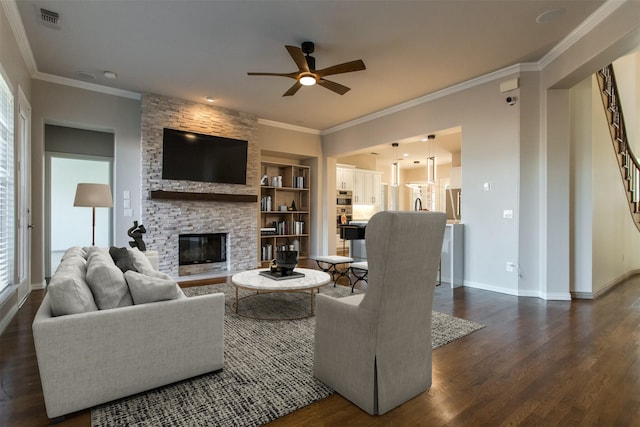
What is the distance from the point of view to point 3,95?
3.37 meters

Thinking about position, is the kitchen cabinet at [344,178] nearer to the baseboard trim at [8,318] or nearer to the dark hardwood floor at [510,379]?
the dark hardwood floor at [510,379]

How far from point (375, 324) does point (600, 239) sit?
467 centimetres

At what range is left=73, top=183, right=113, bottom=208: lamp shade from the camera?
413cm

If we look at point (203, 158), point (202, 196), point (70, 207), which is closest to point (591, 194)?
point (202, 196)

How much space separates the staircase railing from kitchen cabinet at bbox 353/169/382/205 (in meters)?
5.65

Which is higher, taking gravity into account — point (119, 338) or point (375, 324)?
point (375, 324)

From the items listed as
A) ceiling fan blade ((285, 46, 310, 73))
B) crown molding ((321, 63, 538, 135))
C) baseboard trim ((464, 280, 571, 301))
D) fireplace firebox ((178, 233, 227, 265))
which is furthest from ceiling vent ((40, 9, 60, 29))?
baseboard trim ((464, 280, 571, 301))

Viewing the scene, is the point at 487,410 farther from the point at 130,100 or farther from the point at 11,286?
the point at 130,100

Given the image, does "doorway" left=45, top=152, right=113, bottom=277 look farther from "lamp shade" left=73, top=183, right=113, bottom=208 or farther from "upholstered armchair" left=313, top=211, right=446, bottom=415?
"upholstered armchair" left=313, top=211, right=446, bottom=415

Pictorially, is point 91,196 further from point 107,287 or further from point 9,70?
point 107,287

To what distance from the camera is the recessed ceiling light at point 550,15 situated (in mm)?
3166

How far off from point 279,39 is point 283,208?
4.48 metres

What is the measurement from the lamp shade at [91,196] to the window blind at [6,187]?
24.9 inches

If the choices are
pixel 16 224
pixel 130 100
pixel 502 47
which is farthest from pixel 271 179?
pixel 502 47
